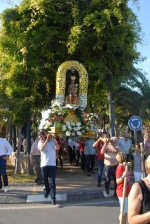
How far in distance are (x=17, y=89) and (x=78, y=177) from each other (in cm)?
425

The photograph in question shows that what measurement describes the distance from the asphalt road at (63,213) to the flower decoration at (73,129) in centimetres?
522

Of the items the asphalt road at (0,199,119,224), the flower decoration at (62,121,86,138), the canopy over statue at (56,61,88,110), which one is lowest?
the asphalt road at (0,199,119,224)

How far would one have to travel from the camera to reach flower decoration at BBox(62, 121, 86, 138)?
14709mm

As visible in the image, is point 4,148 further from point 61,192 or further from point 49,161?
point 61,192

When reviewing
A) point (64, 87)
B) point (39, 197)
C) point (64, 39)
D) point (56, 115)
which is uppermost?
point (64, 39)

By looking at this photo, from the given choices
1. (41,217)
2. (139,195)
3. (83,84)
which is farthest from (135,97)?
(139,195)

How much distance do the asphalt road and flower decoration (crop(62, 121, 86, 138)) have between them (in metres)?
5.22

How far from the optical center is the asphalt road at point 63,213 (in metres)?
7.70

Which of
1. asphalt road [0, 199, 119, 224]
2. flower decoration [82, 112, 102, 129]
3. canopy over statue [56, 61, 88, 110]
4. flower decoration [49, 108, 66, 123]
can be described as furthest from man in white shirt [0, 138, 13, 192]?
canopy over statue [56, 61, 88, 110]

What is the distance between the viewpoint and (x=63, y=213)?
8.33 meters

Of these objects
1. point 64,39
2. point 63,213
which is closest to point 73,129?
point 64,39

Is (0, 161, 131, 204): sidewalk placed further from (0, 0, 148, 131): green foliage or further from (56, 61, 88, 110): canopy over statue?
(56, 61, 88, 110): canopy over statue

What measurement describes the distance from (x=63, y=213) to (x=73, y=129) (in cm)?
665

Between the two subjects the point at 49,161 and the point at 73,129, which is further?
the point at 73,129
